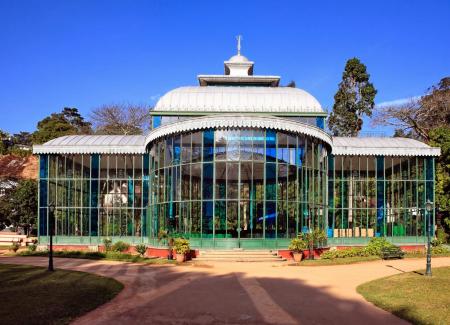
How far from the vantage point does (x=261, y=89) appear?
3631cm

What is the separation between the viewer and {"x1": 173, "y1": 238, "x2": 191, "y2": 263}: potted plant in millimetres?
25594

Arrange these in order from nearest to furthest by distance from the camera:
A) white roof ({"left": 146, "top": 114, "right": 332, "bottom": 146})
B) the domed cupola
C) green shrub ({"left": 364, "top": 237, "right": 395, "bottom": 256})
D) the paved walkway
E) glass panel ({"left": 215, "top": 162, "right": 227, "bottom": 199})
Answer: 1. the paved walkway
2. green shrub ({"left": 364, "top": 237, "right": 395, "bottom": 256})
3. white roof ({"left": 146, "top": 114, "right": 332, "bottom": 146})
4. glass panel ({"left": 215, "top": 162, "right": 227, "bottom": 199})
5. the domed cupola

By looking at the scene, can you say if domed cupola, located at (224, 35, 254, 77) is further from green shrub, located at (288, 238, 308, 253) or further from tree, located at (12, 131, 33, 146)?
tree, located at (12, 131, 33, 146)

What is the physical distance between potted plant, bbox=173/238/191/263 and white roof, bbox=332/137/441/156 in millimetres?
13721

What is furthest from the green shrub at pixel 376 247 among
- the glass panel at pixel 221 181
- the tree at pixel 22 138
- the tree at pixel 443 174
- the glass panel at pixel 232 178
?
the tree at pixel 22 138

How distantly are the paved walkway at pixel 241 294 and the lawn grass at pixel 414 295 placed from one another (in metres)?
0.42

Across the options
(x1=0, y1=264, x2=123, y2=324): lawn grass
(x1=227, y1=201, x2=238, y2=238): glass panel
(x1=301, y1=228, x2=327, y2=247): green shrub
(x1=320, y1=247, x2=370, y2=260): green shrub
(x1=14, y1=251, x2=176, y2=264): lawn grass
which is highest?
(x1=227, y1=201, x2=238, y2=238): glass panel

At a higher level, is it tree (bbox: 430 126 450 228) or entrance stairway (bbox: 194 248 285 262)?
tree (bbox: 430 126 450 228)

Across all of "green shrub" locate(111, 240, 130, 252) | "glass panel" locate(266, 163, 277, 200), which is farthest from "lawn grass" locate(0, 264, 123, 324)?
"glass panel" locate(266, 163, 277, 200)

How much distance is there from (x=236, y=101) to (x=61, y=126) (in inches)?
1787

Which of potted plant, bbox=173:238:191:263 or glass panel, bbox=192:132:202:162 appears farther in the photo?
glass panel, bbox=192:132:202:162

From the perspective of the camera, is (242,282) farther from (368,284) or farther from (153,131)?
(153,131)

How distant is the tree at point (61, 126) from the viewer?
71194mm

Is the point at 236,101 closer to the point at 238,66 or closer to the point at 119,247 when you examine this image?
the point at 238,66
